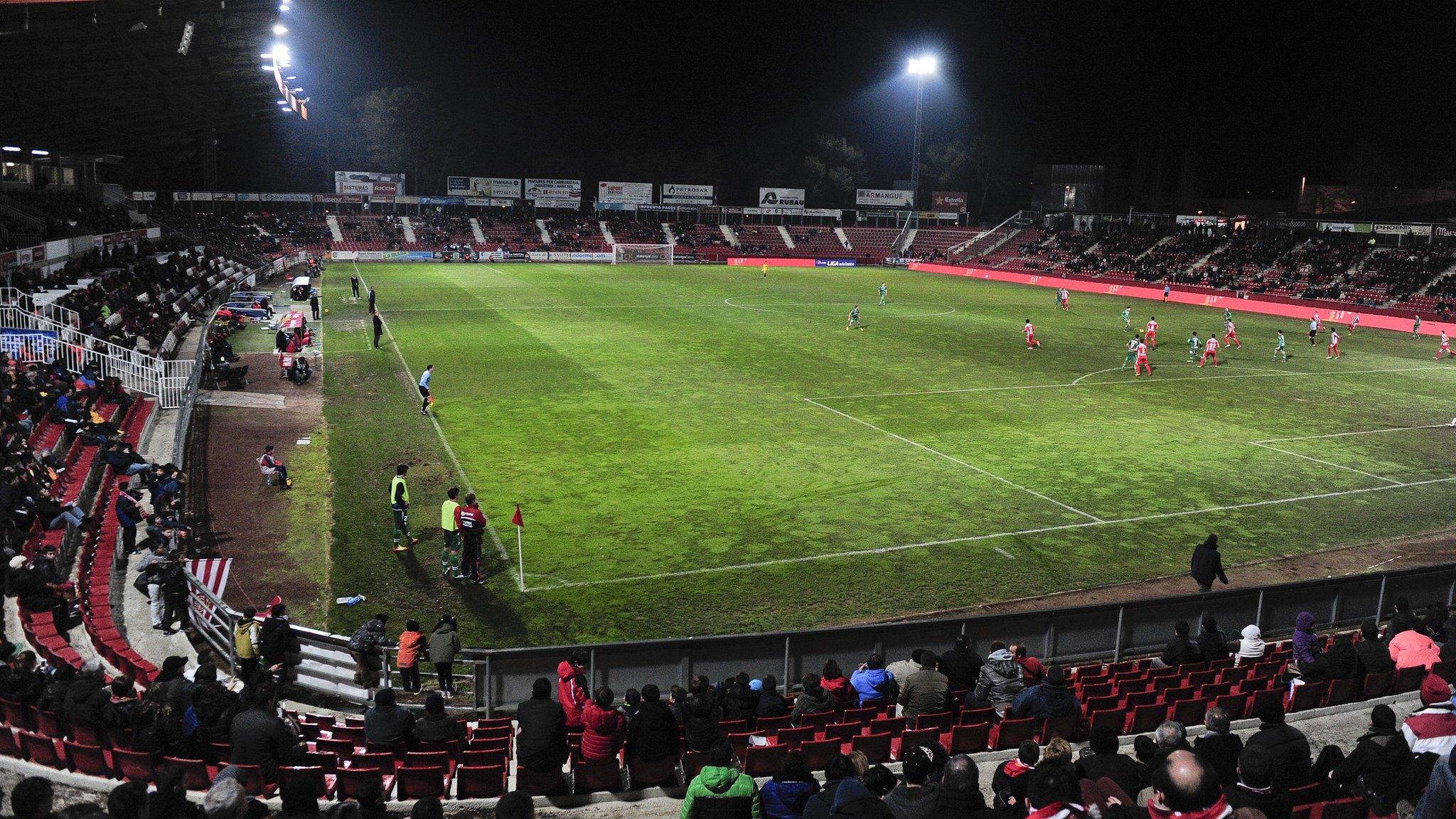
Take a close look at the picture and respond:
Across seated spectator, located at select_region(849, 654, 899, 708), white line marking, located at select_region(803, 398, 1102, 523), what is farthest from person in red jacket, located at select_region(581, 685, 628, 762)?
white line marking, located at select_region(803, 398, 1102, 523)

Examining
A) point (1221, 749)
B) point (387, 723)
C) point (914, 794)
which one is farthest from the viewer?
point (387, 723)

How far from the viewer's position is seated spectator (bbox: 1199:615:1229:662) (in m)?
11.7

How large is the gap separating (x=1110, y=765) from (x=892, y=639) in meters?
4.77

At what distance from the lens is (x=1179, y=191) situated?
363ft

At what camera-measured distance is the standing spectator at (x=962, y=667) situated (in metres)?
10.5

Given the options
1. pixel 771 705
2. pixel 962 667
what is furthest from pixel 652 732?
pixel 962 667

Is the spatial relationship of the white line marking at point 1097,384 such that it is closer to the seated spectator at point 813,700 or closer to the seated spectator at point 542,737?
the seated spectator at point 813,700

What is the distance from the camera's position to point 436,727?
874 cm

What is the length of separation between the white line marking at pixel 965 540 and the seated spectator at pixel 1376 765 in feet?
32.3

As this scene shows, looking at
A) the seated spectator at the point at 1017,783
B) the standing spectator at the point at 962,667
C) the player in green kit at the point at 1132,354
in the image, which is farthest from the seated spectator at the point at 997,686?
the player in green kit at the point at 1132,354

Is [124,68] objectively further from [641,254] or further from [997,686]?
[641,254]

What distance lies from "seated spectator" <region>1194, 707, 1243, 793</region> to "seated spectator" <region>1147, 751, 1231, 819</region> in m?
1.90

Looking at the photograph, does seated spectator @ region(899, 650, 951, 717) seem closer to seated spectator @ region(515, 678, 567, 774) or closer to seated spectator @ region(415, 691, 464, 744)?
seated spectator @ region(515, 678, 567, 774)

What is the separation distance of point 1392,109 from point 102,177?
10956 cm
